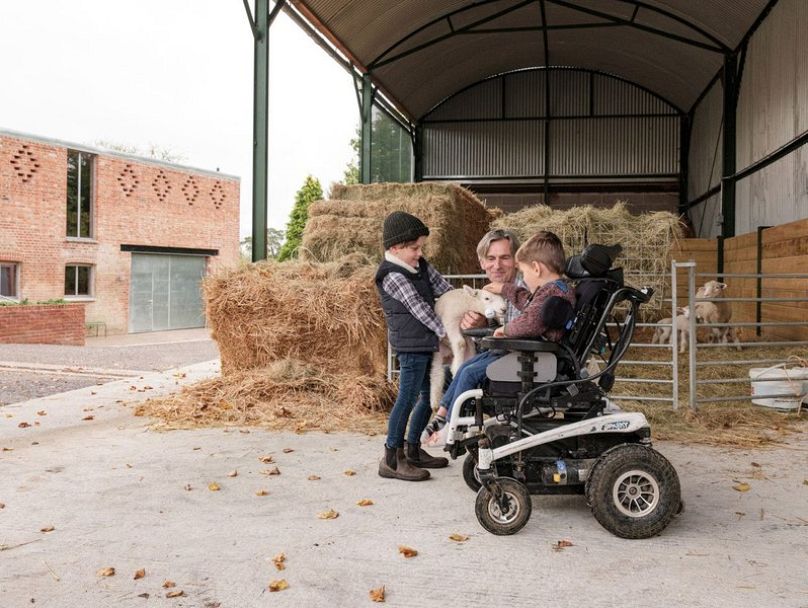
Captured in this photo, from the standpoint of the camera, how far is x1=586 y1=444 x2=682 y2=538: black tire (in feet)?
10.4

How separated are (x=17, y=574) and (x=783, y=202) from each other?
11617 millimetres

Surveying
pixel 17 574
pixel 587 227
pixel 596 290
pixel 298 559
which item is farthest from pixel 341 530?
pixel 587 227

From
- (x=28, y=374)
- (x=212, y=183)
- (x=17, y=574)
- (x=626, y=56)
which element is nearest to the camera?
(x=17, y=574)

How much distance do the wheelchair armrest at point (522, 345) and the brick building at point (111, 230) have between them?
819 inches

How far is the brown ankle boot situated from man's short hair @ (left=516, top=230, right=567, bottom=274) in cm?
143

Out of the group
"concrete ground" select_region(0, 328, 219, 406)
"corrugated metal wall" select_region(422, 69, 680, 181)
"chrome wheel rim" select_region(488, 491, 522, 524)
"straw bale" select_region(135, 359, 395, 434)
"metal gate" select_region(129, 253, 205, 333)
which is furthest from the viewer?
"metal gate" select_region(129, 253, 205, 333)

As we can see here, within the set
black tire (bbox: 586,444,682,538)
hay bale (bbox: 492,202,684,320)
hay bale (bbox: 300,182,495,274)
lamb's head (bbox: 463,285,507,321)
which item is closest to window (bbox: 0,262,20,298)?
hay bale (bbox: 300,182,495,274)

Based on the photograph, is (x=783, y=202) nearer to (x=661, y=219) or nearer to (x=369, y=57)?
(x=661, y=219)

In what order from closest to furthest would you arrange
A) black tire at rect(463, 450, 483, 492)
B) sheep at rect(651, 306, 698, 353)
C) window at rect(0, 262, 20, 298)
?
black tire at rect(463, 450, 483, 492) < sheep at rect(651, 306, 698, 353) < window at rect(0, 262, 20, 298)

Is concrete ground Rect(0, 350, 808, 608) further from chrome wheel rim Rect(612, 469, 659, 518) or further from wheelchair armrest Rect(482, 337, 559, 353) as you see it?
wheelchair armrest Rect(482, 337, 559, 353)

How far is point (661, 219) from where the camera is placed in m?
8.62

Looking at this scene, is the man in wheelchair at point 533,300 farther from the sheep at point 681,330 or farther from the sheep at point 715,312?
the sheep at point 715,312

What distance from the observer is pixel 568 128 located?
19938mm

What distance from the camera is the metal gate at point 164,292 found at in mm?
24516
